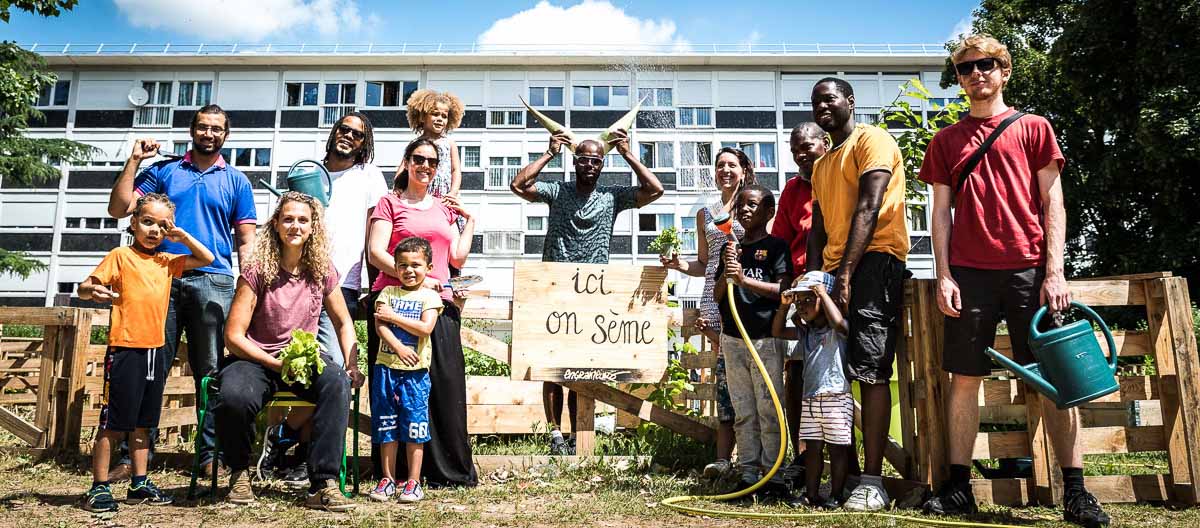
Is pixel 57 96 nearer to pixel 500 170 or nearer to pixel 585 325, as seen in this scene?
pixel 500 170

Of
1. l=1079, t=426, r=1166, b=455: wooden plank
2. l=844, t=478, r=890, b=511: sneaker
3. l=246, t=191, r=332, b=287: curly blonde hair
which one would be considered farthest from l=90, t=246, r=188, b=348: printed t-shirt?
l=1079, t=426, r=1166, b=455: wooden plank

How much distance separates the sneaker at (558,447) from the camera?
5.49 meters

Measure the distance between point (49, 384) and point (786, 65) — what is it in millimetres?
32500

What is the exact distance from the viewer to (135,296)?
4.18 meters

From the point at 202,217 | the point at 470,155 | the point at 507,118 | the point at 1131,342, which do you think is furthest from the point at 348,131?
the point at 507,118

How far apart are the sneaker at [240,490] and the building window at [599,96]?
1245 inches

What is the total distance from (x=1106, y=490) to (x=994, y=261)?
1408 mm

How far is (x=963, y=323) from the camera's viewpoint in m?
3.86

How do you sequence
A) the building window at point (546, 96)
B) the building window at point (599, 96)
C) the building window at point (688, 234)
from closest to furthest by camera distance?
the building window at point (688, 234)
the building window at point (599, 96)
the building window at point (546, 96)

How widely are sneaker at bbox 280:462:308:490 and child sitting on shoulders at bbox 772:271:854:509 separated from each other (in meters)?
2.82

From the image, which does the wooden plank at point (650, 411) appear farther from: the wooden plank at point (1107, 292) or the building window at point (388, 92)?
A: the building window at point (388, 92)

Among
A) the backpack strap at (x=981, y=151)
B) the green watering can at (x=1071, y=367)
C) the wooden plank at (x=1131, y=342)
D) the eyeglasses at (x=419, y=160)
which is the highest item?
the eyeglasses at (x=419, y=160)

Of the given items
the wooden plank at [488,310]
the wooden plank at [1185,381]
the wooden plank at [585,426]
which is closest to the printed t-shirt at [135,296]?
the wooden plank at [488,310]

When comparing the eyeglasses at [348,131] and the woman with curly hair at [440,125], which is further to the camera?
the woman with curly hair at [440,125]
